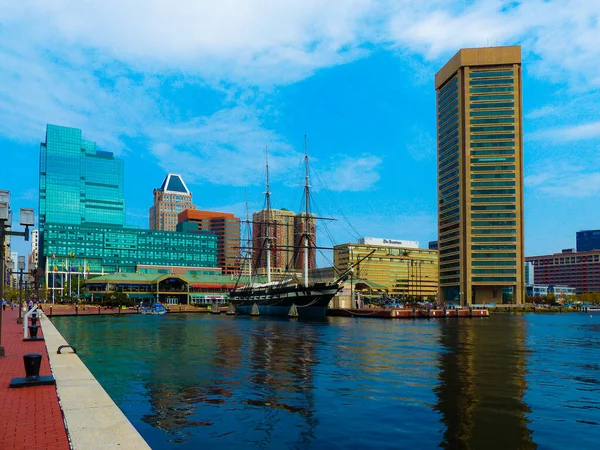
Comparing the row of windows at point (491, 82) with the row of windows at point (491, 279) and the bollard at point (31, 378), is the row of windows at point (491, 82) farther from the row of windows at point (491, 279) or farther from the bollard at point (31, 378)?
the bollard at point (31, 378)

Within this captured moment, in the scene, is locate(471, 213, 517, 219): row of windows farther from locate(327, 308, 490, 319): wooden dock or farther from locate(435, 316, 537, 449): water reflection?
locate(435, 316, 537, 449): water reflection

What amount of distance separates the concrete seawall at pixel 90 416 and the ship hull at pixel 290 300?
85308 millimetres

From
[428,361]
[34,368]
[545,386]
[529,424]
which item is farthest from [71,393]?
[428,361]

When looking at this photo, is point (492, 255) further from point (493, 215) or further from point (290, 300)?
point (290, 300)

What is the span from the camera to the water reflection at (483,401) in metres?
14.8

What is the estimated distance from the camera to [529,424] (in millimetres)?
16703

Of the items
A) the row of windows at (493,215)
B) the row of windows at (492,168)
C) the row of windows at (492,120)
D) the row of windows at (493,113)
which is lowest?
the row of windows at (493,215)

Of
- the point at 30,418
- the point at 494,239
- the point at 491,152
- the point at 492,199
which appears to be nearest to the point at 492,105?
the point at 491,152

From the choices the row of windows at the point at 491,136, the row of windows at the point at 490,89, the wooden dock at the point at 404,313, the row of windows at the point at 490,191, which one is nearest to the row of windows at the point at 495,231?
the row of windows at the point at 490,191

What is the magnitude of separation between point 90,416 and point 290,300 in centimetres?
9859

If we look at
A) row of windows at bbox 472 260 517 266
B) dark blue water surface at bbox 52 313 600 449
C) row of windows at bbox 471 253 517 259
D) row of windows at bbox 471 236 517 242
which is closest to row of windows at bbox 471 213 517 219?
row of windows at bbox 471 236 517 242

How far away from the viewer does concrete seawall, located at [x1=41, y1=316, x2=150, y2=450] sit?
35.3 feet

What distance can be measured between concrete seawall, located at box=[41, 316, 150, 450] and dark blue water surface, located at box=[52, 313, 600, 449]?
161 centimetres

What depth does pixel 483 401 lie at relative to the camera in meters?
19.8
